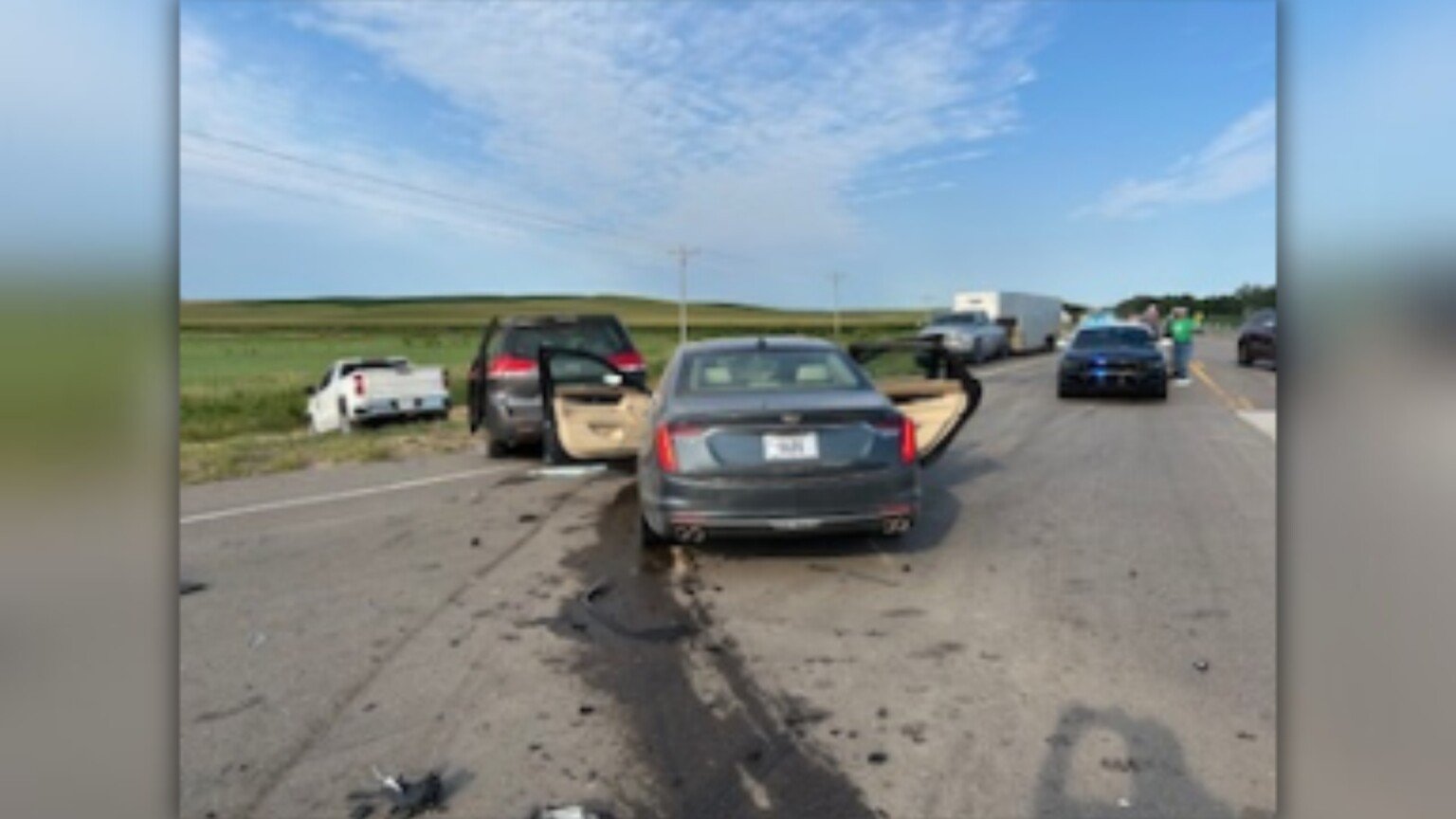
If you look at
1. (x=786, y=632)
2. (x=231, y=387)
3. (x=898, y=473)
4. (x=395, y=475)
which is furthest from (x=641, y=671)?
(x=231, y=387)

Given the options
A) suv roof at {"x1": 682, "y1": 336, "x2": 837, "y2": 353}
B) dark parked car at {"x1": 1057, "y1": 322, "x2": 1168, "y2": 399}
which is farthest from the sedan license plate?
dark parked car at {"x1": 1057, "y1": 322, "x2": 1168, "y2": 399}

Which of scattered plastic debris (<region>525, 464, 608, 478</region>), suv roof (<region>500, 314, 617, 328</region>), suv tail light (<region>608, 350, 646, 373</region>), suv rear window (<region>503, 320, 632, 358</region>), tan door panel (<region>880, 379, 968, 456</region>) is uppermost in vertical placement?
suv roof (<region>500, 314, 617, 328</region>)

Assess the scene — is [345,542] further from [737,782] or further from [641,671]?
[737,782]

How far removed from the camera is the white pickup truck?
1806 centimetres

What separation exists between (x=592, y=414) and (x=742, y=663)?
469 centimetres

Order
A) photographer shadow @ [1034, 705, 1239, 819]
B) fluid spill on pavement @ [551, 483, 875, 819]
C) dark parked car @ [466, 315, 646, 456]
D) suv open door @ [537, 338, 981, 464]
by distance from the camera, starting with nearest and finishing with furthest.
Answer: photographer shadow @ [1034, 705, 1239, 819]
fluid spill on pavement @ [551, 483, 875, 819]
suv open door @ [537, 338, 981, 464]
dark parked car @ [466, 315, 646, 456]

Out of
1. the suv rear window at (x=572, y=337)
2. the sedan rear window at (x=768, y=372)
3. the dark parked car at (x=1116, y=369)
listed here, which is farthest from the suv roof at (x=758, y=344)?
the dark parked car at (x=1116, y=369)

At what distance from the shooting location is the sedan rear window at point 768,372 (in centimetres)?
613

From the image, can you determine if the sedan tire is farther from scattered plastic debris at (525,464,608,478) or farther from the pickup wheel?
the pickup wheel

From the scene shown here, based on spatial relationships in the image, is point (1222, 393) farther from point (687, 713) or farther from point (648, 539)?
point (687, 713)

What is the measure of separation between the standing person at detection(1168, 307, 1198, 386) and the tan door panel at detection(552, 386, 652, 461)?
1565 cm

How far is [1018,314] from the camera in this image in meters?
39.8

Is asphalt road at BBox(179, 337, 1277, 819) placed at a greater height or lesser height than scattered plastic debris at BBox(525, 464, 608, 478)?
lesser
